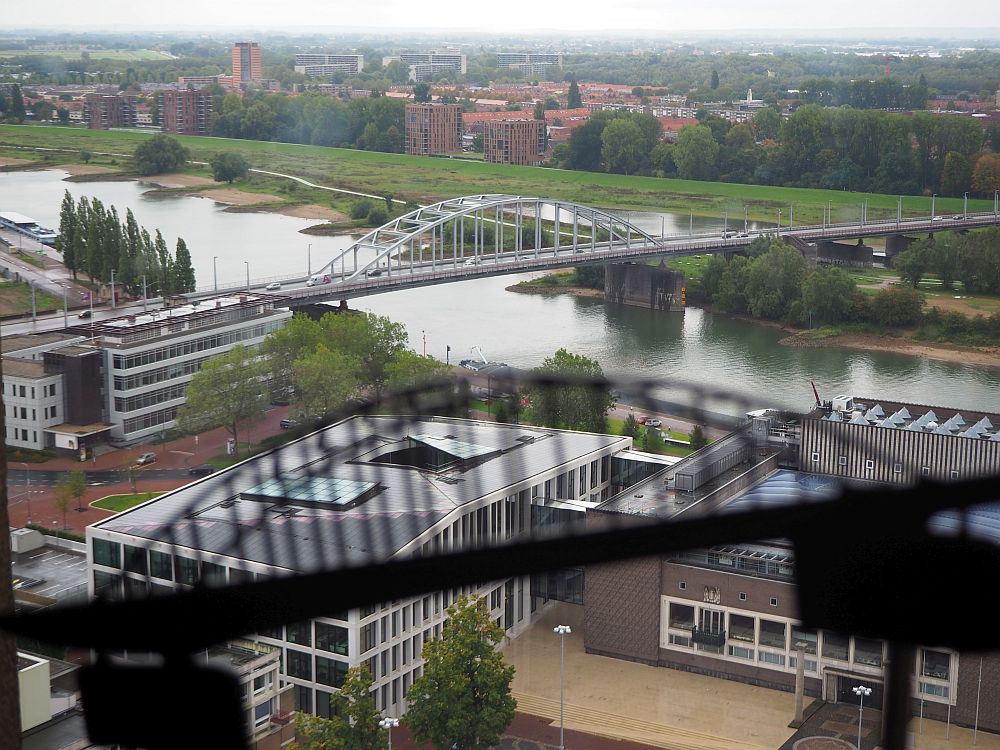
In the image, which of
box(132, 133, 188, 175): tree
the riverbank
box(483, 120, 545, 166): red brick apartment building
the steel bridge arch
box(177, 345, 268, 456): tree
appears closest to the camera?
box(177, 345, 268, 456): tree

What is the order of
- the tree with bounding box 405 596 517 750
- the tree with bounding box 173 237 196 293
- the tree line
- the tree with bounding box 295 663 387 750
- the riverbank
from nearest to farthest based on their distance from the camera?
1. the tree with bounding box 295 663 387 750
2. the tree with bounding box 405 596 517 750
3. the riverbank
4. the tree with bounding box 173 237 196 293
5. the tree line

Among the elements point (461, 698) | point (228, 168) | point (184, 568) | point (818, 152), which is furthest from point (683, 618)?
point (818, 152)

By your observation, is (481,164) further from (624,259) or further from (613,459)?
(613,459)

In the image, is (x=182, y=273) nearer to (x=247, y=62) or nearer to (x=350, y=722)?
(x=350, y=722)

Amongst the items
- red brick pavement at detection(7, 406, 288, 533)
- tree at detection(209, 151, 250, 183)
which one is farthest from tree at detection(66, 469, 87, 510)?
tree at detection(209, 151, 250, 183)

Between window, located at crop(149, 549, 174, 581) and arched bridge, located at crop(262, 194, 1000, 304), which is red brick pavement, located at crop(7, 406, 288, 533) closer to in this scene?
arched bridge, located at crop(262, 194, 1000, 304)

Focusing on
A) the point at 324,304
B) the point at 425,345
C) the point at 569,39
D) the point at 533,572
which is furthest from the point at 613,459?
the point at 569,39

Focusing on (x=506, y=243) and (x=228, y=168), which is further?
(x=228, y=168)
